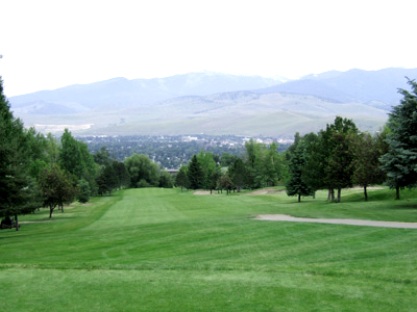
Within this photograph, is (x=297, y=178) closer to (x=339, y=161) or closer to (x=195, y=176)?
(x=339, y=161)

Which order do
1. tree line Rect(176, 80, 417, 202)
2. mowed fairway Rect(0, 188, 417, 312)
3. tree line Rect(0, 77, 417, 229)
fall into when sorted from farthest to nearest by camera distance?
tree line Rect(176, 80, 417, 202), tree line Rect(0, 77, 417, 229), mowed fairway Rect(0, 188, 417, 312)

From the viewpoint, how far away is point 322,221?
91.5 ft

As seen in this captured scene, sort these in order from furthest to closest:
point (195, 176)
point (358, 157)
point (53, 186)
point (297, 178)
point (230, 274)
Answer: point (195, 176)
point (297, 178)
point (53, 186)
point (358, 157)
point (230, 274)

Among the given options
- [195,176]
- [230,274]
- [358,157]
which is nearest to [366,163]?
[358,157]

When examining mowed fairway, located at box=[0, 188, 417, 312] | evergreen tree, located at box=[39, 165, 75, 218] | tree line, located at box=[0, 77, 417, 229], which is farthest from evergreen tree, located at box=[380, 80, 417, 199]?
evergreen tree, located at box=[39, 165, 75, 218]

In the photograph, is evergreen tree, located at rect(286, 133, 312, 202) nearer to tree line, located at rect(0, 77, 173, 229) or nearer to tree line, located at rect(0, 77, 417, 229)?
tree line, located at rect(0, 77, 417, 229)

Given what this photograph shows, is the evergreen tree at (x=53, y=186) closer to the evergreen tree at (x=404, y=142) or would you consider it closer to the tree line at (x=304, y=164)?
the tree line at (x=304, y=164)

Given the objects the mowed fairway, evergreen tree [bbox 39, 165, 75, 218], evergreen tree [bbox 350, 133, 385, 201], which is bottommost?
the mowed fairway

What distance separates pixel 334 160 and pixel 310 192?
37.2ft

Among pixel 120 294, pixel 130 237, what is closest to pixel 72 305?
pixel 120 294

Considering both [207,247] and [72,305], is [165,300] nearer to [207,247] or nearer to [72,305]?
[72,305]

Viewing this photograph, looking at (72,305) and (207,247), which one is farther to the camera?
(207,247)

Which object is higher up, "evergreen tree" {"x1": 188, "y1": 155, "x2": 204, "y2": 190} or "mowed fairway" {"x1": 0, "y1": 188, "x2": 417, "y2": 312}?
"evergreen tree" {"x1": 188, "y1": 155, "x2": 204, "y2": 190}

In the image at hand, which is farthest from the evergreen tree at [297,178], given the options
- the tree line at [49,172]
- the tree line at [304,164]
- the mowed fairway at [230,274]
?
the mowed fairway at [230,274]
